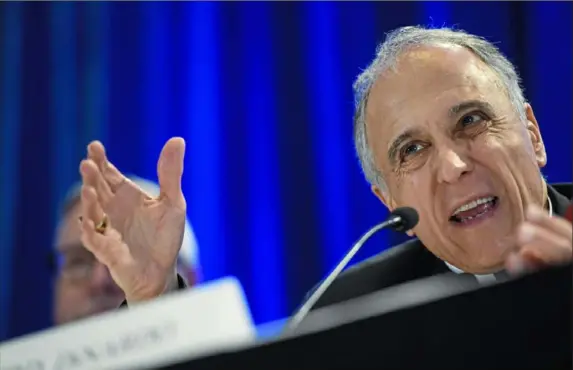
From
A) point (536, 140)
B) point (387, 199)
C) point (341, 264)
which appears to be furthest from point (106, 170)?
point (536, 140)

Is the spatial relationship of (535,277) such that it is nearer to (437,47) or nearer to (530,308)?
(530,308)

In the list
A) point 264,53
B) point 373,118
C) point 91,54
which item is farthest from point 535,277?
point 91,54

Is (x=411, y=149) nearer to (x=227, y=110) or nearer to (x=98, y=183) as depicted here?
(x=98, y=183)

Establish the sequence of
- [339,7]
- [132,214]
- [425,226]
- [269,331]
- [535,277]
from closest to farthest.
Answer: [535,277] < [269,331] < [132,214] < [425,226] < [339,7]

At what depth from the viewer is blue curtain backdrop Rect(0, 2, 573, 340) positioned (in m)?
2.70

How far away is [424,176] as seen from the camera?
157cm

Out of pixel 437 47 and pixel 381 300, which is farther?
pixel 437 47

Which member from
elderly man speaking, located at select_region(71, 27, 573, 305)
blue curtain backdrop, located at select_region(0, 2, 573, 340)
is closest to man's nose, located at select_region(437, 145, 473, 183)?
elderly man speaking, located at select_region(71, 27, 573, 305)

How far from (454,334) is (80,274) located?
1771 millimetres

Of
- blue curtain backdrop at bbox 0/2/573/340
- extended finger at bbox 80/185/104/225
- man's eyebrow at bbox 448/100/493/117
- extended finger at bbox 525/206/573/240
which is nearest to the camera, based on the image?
extended finger at bbox 525/206/573/240

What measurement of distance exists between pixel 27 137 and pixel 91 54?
1.34ft

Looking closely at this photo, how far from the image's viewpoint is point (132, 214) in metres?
1.42

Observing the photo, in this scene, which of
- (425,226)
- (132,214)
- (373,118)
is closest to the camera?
(132,214)

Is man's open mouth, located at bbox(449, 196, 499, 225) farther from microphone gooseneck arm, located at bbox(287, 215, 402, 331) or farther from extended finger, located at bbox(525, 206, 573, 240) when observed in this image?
extended finger, located at bbox(525, 206, 573, 240)
